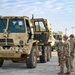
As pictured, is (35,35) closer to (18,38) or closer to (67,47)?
(18,38)

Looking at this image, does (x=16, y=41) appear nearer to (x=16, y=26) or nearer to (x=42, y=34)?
(x=16, y=26)

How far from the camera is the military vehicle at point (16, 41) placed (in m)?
16.4

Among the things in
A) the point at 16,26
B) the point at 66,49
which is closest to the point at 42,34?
the point at 16,26

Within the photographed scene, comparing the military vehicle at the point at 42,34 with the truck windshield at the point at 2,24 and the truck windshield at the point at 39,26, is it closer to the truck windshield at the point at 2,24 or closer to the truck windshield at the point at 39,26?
the truck windshield at the point at 39,26

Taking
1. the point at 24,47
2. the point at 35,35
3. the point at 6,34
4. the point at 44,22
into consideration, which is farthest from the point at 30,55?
the point at 44,22

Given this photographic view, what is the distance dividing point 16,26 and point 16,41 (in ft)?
2.77

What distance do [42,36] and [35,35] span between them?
0.48m

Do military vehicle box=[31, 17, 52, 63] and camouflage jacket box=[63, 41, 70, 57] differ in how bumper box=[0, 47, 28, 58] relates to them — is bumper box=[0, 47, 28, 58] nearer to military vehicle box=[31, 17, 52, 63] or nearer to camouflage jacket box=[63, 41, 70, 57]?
camouflage jacket box=[63, 41, 70, 57]

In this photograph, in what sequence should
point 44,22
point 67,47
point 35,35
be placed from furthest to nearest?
1. point 44,22
2. point 35,35
3. point 67,47

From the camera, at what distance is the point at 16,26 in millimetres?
17047

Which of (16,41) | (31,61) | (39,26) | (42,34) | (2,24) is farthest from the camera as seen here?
(39,26)

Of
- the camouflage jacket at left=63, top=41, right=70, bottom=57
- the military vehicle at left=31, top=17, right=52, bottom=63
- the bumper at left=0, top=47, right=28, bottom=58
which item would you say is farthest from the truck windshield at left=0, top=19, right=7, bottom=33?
the camouflage jacket at left=63, top=41, right=70, bottom=57

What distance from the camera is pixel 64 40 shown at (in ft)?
45.3

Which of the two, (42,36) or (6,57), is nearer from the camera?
(6,57)
